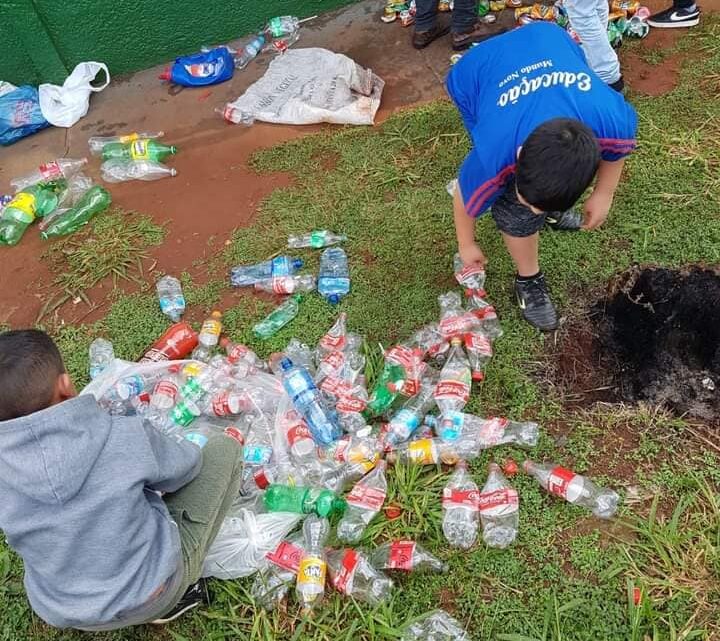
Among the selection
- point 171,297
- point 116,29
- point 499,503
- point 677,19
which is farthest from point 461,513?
point 116,29

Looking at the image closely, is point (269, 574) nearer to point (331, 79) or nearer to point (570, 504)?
point (570, 504)

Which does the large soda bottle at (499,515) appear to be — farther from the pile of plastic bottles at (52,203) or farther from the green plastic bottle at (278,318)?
the pile of plastic bottles at (52,203)

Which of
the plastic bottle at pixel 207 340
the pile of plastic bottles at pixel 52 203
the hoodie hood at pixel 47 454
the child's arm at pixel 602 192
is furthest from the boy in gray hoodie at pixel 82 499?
the pile of plastic bottles at pixel 52 203

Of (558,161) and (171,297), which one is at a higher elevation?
(558,161)

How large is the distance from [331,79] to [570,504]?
137 inches

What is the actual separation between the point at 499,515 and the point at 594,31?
9.21 feet

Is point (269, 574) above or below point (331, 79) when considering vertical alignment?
below

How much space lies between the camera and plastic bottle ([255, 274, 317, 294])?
3695 millimetres

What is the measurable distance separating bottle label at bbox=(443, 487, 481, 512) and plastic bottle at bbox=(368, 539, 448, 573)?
0.22 m

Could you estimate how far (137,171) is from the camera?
4691 mm

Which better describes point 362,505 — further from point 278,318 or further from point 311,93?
point 311,93

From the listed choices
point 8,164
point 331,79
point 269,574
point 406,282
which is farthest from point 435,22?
point 269,574

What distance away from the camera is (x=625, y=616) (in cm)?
243

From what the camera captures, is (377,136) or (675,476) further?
(377,136)
